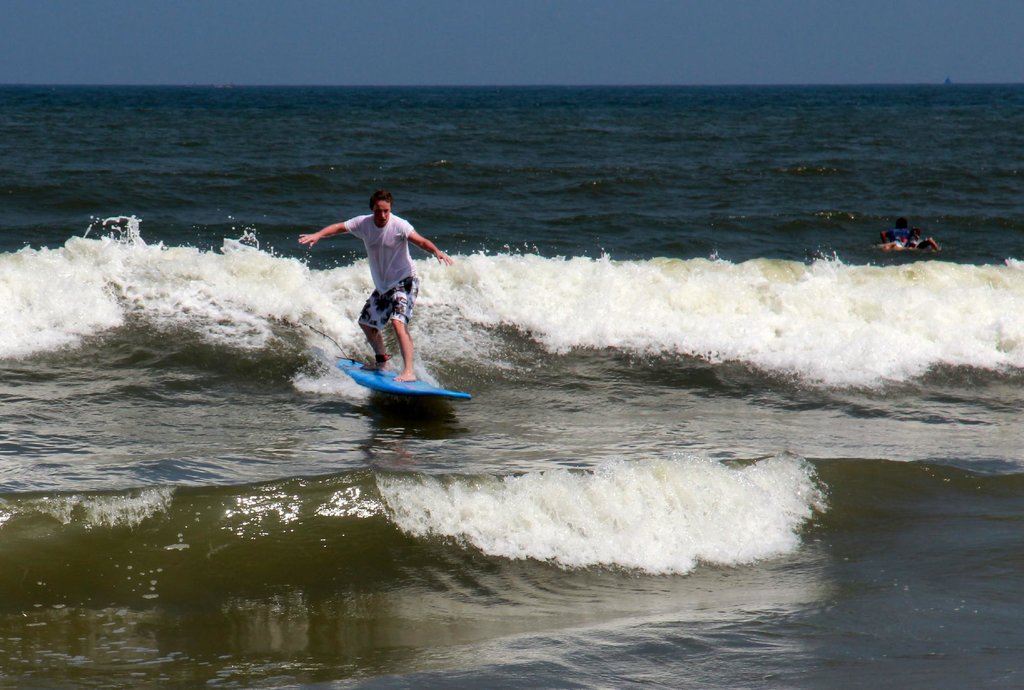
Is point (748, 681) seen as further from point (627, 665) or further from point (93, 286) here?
point (93, 286)

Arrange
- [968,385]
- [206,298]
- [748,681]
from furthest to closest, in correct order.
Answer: [206,298], [968,385], [748,681]

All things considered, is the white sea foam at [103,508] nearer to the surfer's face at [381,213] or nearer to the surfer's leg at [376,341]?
the surfer's face at [381,213]

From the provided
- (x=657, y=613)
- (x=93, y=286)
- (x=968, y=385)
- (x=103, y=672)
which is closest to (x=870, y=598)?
(x=657, y=613)

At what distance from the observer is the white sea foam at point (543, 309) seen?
36.6ft

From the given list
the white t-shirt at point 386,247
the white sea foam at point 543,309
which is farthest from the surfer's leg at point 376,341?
the white sea foam at point 543,309

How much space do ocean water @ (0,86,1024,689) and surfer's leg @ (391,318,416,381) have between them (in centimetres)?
29

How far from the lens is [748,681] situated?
4.72 meters

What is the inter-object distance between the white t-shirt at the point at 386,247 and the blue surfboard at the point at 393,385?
2.31 ft

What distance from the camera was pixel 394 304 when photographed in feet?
29.5

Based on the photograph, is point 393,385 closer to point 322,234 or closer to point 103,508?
point 322,234

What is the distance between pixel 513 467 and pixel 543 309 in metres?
4.62

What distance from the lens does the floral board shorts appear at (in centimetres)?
896

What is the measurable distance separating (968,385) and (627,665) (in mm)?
7256

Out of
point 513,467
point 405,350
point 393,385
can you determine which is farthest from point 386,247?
point 513,467
